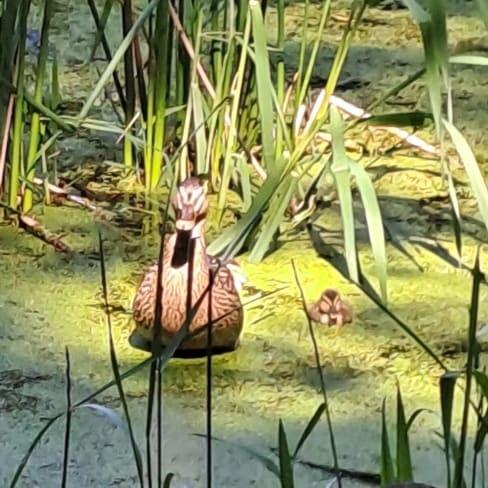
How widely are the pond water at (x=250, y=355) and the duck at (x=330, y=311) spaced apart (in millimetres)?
15

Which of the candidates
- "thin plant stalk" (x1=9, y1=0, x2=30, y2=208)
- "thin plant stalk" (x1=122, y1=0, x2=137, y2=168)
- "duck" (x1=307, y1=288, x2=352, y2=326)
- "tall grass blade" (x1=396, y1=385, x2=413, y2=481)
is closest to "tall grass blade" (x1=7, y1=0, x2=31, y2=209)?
"thin plant stalk" (x1=9, y1=0, x2=30, y2=208)

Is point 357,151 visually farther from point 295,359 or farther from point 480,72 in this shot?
point 295,359

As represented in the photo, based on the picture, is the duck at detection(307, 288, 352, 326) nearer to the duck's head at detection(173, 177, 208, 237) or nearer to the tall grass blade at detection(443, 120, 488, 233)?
the duck's head at detection(173, 177, 208, 237)

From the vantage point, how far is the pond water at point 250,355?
152 cm

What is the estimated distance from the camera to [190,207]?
179 centimetres

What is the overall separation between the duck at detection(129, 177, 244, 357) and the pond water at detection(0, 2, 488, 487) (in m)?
0.03

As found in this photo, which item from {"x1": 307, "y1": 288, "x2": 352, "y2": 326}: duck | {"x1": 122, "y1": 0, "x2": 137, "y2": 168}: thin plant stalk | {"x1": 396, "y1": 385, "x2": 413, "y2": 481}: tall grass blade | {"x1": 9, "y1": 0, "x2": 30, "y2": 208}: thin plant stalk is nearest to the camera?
{"x1": 396, "y1": 385, "x2": 413, "y2": 481}: tall grass blade

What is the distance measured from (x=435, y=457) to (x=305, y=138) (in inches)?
21.2

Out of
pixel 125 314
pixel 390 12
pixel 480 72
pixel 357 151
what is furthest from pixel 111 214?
pixel 390 12

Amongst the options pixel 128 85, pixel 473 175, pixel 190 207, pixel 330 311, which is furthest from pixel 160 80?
pixel 473 175

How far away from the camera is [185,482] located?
4.82 ft

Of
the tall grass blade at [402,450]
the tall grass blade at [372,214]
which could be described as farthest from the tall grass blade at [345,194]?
the tall grass blade at [402,450]

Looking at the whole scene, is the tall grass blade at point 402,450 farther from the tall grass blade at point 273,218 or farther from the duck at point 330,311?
the duck at point 330,311

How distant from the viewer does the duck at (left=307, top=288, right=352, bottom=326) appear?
1.84 metres
